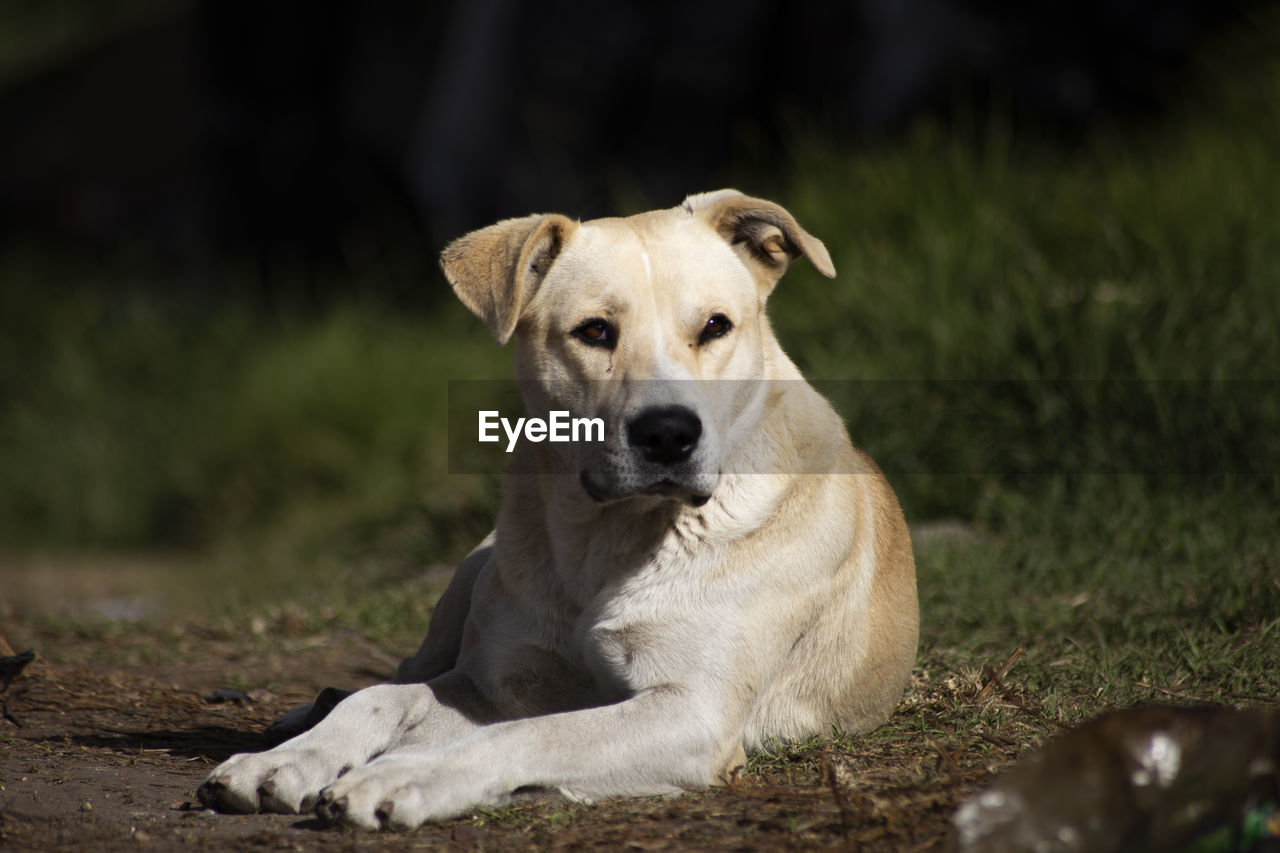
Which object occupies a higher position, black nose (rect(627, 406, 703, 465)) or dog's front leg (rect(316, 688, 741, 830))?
black nose (rect(627, 406, 703, 465))

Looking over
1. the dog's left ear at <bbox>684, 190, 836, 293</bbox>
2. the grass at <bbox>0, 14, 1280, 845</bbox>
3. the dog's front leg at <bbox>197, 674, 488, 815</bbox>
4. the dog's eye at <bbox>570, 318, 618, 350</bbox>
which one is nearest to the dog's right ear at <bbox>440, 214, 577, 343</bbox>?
the dog's eye at <bbox>570, 318, 618, 350</bbox>

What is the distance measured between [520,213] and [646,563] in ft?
29.5

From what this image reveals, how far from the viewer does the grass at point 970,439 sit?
15.1 ft

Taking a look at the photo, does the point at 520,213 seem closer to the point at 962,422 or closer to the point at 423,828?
the point at 962,422

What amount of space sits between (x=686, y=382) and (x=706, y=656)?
0.74m

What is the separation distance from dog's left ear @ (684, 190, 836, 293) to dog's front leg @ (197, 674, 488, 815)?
161 centimetres

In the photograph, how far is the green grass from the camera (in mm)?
5004

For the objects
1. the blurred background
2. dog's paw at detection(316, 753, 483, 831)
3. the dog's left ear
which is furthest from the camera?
the blurred background

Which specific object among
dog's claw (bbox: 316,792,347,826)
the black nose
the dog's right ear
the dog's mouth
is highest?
the dog's right ear

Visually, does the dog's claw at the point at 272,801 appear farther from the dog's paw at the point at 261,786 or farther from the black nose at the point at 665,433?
the black nose at the point at 665,433

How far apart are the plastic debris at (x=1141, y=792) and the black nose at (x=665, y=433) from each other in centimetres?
124

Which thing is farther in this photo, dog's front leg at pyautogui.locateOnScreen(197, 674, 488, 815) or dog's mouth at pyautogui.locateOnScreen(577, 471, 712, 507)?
dog's mouth at pyautogui.locateOnScreen(577, 471, 712, 507)

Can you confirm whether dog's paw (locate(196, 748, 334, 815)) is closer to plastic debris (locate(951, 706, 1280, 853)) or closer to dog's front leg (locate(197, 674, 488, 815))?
dog's front leg (locate(197, 674, 488, 815))

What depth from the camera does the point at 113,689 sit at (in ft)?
14.5
